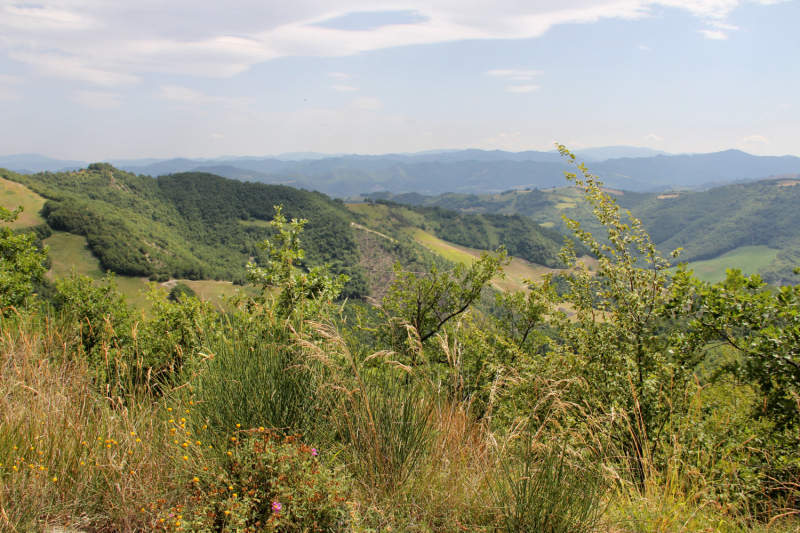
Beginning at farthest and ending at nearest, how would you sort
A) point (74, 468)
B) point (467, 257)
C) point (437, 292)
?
point (467, 257) < point (437, 292) < point (74, 468)

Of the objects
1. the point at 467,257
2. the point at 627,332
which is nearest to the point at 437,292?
the point at 627,332

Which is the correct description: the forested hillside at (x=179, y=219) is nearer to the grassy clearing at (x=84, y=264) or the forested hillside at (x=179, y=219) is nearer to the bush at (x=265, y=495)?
the grassy clearing at (x=84, y=264)

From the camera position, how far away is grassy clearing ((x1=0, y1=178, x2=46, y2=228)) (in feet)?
308

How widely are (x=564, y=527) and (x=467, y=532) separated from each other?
53 centimetres

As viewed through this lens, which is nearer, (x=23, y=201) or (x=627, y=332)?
(x=627, y=332)

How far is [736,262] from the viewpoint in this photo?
177 m

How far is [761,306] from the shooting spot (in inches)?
175

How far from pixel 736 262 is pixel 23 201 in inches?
10345

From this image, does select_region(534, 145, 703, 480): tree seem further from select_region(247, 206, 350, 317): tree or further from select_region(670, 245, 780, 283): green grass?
select_region(670, 245, 780, 283): green grass

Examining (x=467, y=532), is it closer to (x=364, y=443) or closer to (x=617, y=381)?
(x=364, y=443)

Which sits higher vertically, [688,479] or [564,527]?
[564,527]

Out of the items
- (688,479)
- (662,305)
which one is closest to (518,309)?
(662,305)

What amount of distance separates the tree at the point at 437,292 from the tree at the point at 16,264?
37.4 feet

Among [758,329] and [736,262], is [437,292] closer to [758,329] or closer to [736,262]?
[758,329]
